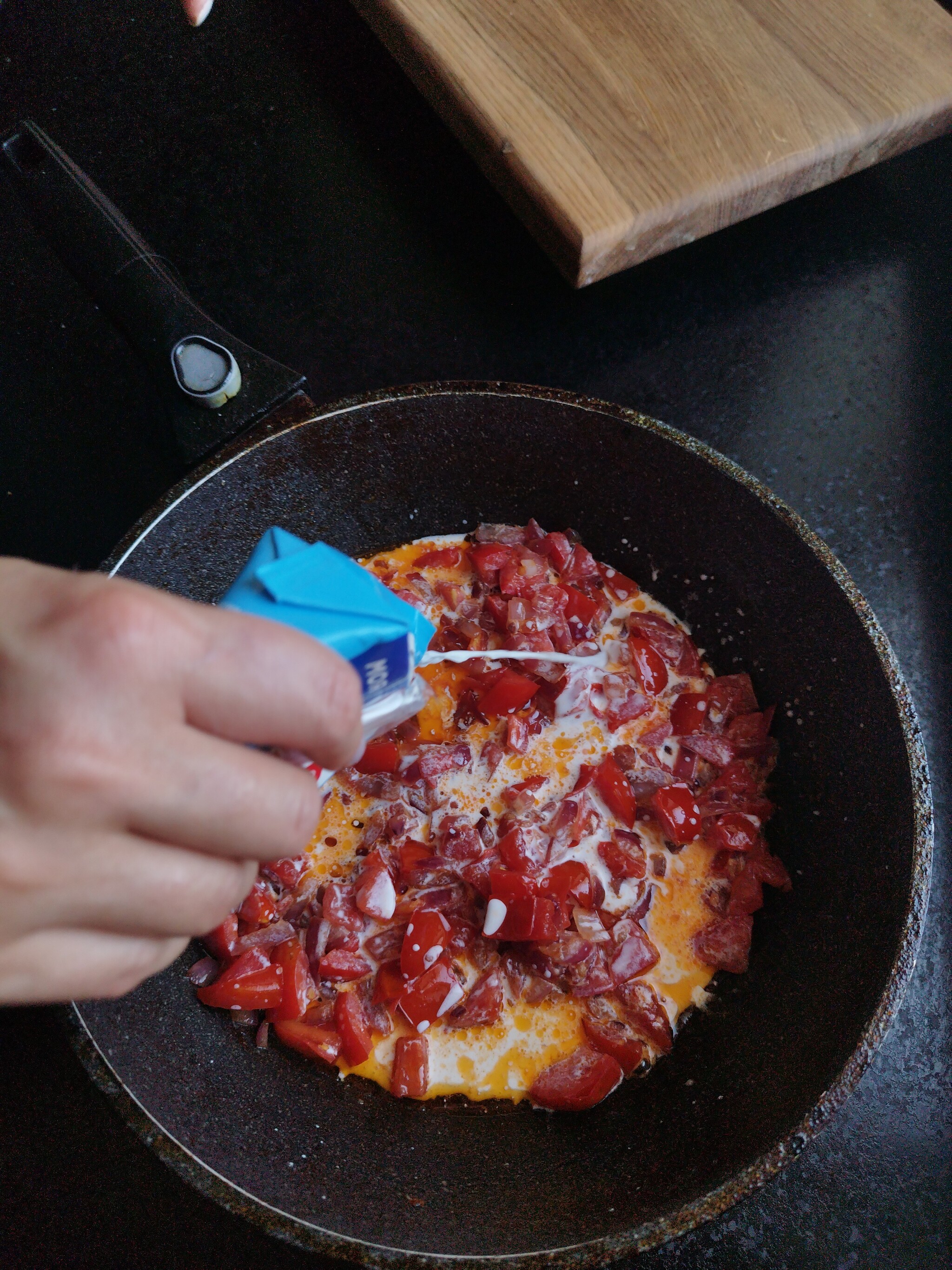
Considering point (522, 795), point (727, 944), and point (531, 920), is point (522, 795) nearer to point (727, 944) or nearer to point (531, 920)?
point (531, 920)

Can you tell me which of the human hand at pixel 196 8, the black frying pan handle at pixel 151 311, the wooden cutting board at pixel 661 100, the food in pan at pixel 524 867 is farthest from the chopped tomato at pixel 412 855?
the human hand at pixel 196 8

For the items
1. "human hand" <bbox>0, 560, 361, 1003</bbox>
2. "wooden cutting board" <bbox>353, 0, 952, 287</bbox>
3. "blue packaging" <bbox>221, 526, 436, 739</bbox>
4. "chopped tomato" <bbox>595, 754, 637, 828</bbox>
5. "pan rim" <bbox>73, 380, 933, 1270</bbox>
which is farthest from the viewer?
"wooden cutting board" <bbox>353, 0, 952, 287</bbox>

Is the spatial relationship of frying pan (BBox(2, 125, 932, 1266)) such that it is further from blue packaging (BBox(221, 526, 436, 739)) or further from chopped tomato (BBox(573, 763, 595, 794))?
blue packaging (BBox(221, 526, 436, 739))

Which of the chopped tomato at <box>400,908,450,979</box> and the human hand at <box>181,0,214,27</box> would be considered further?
the human hand at <box>181,0,214,27</box>

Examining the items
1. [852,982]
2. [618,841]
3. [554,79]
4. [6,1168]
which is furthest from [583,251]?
[6,1168]

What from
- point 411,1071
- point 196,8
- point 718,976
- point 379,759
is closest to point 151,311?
point 196,8

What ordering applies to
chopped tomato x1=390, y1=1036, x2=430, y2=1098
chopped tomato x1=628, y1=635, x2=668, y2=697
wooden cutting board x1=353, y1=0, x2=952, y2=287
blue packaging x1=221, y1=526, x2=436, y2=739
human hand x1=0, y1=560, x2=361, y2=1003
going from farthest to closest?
wooden cutting board x1=353, y1=0, x2=952, y2=287, chopped tomato x1=628, y1=635, x2=668, y2=697, chopped tomato x1=390, y1=1036, x2=430, y2=1098, blue packaging x1=221, y1=526, x2=436, y2=739, human hand x1=0, y1=560, x2=361, y2=1003

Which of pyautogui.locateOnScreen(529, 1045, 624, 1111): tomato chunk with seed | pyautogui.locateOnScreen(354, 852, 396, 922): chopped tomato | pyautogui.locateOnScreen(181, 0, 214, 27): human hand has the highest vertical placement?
pyautogui.locateOnScreen(181, 0, 214, 27): human hand

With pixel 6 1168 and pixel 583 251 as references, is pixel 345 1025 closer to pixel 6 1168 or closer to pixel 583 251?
pixel 6 1168

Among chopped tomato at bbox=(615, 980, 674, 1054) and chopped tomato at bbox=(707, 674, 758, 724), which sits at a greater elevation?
chopped tomato at bbox=(707, 674, 758, 724)

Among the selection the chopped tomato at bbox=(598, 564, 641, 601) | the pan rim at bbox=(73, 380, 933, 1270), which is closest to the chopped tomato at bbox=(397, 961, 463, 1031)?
the pan rim at bbox=(73, 380, 933, 1270)
